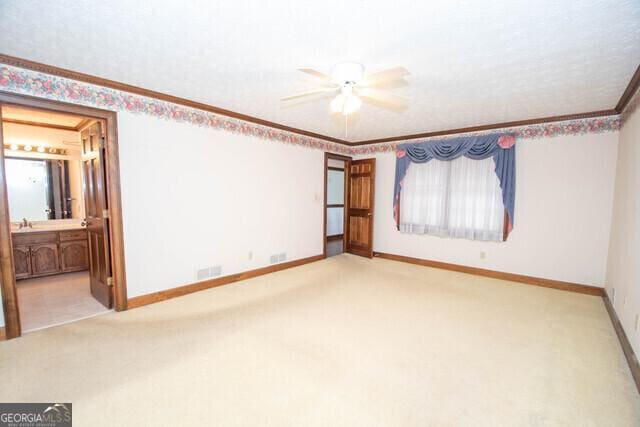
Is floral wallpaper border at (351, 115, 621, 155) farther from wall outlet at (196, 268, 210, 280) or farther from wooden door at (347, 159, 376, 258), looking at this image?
wall outlet at (196, 268, 210, 280)

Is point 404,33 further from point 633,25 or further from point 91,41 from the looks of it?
point 91,41

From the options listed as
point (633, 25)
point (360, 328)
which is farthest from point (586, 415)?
point (633, 25)

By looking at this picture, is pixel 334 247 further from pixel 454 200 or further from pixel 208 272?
pixel 208 272

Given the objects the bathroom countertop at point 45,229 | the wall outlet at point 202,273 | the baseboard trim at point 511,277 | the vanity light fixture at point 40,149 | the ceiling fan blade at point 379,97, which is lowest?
the baseboard trim at point 511,277

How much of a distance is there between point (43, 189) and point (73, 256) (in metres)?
1.23

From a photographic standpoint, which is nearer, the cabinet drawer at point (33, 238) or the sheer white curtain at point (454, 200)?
the cabinet drawer at point (33, 238)

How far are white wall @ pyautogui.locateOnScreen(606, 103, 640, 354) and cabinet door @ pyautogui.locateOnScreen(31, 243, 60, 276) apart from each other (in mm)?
6866

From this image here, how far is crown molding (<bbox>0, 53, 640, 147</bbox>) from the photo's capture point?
2502mm

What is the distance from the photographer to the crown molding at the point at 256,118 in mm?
2502

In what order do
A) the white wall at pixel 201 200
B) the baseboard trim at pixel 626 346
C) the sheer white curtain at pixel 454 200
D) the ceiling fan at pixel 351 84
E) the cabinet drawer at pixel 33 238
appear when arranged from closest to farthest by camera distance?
the baseboard trim at pixel 626 346 < the ceiling fan at pixel 351 84 < the white wall at pixel 201 200 < the cabinet drawer at pixel 33 238 < the sheer white curtain at pixel 454 200

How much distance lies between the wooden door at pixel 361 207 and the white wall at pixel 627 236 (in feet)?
11.1

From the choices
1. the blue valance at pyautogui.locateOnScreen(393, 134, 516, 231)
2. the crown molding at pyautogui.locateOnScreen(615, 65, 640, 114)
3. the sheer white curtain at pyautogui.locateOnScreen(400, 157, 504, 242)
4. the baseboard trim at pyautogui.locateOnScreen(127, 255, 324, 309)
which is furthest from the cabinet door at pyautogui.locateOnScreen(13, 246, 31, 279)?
the crown molding at pyautogui.locateOnScreen(615, 65, 640, 114)

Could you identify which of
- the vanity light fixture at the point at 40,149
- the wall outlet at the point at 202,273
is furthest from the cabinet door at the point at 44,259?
the wall outlet at the point at 202,273

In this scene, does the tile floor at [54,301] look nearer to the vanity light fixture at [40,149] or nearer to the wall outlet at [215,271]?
the wall outlet at [215,271]
